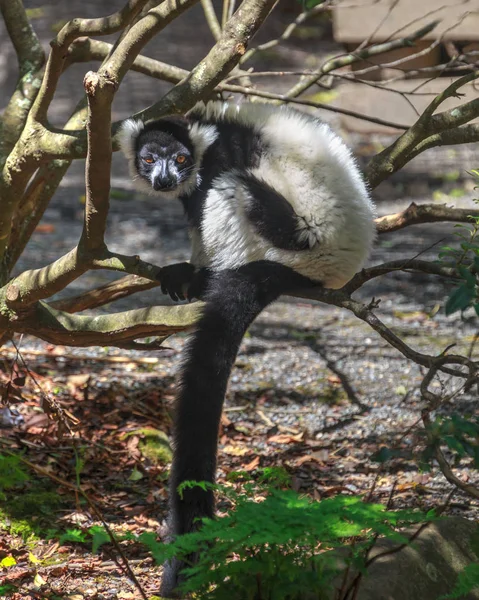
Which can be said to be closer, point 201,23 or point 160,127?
point 160,127

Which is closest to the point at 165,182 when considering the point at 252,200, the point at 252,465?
the point at 252,200

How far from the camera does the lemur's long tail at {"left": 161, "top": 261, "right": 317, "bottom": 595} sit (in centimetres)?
279

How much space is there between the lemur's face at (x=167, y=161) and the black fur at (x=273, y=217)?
437mm

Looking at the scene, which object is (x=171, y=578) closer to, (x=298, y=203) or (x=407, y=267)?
(x=407, y=267)

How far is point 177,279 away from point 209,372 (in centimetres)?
81

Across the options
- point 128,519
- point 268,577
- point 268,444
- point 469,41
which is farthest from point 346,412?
point 469,41

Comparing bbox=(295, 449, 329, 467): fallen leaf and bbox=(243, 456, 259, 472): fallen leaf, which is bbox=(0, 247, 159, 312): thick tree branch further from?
bbox=(295, 449, 329, 467): fallen leaf

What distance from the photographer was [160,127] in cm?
425

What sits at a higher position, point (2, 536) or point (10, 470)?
point (10, 470)

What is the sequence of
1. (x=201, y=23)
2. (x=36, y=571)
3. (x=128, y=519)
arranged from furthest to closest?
(x=201, y=23) < (x=128, y=519) < (x=36, y=571)

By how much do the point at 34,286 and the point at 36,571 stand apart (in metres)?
1.20

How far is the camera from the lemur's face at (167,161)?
420 centimetres

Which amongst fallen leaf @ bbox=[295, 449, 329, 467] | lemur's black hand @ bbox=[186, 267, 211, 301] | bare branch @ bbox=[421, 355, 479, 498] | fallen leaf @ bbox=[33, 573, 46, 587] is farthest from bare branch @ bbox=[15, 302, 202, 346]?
fallen leaf @ bbox=[295, 449, 329, 467]

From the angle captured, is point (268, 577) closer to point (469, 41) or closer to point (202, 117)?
point (202, 117)
